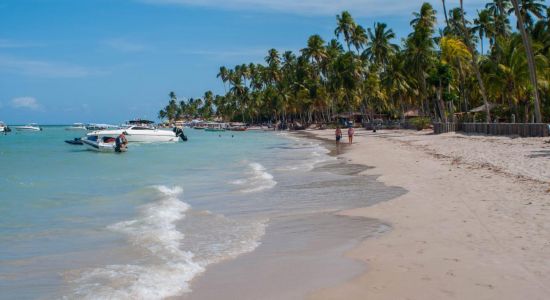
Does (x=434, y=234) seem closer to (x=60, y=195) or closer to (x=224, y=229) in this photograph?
(x=224, y=229)

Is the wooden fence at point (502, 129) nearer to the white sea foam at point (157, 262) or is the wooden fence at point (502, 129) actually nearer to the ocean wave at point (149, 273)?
the white sea foam at point (157, 262)

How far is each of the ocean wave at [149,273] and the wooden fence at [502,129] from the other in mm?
24866

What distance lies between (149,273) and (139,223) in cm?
428

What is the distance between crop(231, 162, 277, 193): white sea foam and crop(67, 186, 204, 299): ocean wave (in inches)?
247

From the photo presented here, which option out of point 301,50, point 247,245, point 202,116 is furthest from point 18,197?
point 202,116

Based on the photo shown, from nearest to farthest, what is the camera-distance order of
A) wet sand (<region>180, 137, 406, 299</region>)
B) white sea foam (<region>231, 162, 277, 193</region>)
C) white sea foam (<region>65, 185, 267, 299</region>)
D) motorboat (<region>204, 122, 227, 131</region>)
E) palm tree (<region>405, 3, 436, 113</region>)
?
wet sand (<region>180, 137, 406, 299</region>) < white sea foam (<region>65, 185, 267, 299</region>) < white sea foam (<region>231, 162, 277, 193</region>) < palm tree (<region>405, 3, 436, 113</region>) < motorboat (<region>204, 122, 227, 131</region>)

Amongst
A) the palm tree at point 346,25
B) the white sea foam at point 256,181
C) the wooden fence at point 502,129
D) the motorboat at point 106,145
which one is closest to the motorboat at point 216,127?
the palm tree at point 346,25

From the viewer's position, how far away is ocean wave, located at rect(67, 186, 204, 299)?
20.8 feet

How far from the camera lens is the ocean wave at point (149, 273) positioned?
6349mm

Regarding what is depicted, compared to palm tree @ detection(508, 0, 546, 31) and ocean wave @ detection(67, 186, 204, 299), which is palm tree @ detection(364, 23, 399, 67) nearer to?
palm tree @ detection(508, 0, 546, 31)

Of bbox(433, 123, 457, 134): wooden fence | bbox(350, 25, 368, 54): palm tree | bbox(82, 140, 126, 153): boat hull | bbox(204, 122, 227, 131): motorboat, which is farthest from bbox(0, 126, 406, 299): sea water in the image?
bbox(204, 122, 227, 131): motorboat

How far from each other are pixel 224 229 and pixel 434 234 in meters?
3.93

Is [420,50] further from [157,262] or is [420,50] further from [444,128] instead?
[157,262]

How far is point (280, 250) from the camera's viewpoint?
834 cm
